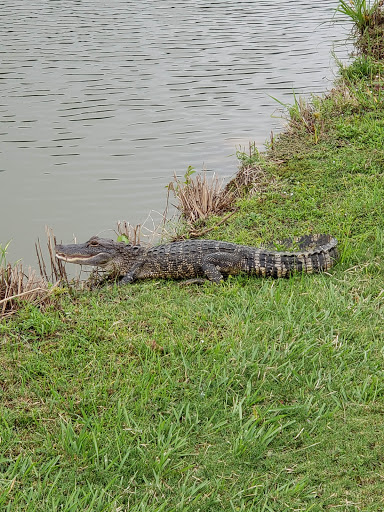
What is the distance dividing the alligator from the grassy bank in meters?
0.14

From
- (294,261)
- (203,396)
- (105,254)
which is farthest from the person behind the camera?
(105,254)

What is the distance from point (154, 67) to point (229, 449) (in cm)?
1208

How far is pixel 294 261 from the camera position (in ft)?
17.2

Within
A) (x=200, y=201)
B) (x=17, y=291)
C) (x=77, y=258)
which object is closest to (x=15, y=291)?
(x=17, y=291)

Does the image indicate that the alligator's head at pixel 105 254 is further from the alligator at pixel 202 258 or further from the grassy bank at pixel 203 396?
the grassy bank at pixel 203 396

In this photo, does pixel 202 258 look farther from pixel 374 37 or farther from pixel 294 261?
pixel 374 37

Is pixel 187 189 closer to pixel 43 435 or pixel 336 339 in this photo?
pixel 336 339

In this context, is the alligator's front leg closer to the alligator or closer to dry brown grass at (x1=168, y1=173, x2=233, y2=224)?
the alligator

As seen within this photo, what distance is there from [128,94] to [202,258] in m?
7.69

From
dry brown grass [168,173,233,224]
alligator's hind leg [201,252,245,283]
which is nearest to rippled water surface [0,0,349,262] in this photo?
dry brown grass [168,173,233,224]

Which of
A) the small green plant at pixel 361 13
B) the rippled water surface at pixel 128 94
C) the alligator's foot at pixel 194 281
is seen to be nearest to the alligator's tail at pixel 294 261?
the alligator's foot at pixel 194 281

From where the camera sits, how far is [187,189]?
24.6 ft

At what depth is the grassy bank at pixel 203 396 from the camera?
3078 mm

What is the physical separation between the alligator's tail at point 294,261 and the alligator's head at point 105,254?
4.31ft
